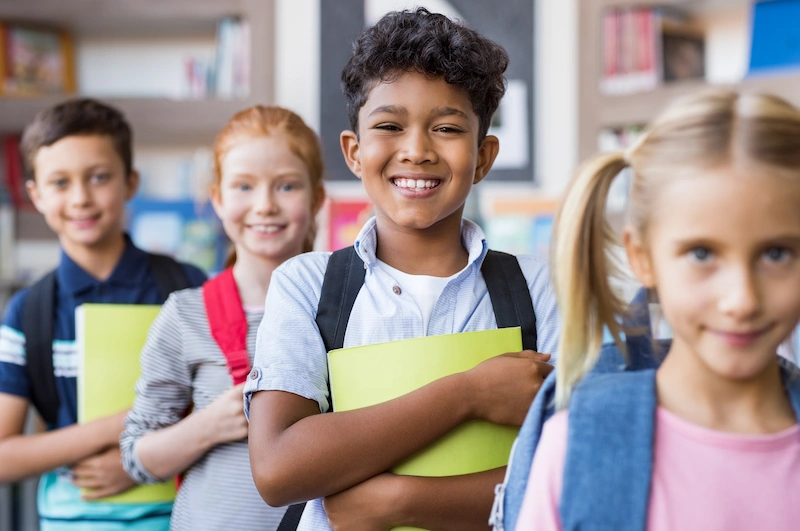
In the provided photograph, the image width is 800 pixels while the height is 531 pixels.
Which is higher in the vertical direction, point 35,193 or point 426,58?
point 426,58

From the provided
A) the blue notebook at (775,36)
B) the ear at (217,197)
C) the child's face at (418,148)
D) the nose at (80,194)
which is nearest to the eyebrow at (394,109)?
the child's face at (418,148)

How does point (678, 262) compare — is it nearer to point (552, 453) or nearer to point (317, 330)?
point (552, 453)

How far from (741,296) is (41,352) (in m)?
Answer: 1.23

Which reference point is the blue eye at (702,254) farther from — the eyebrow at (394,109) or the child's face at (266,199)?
the child's face at (266,199)

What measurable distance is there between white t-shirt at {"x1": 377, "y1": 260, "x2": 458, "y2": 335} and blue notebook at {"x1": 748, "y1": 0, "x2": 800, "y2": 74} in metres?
2.61

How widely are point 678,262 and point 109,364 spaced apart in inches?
39.5

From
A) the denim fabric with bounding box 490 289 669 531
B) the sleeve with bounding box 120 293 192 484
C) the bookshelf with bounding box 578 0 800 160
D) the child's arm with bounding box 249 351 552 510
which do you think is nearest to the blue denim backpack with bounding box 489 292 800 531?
the denim fabric with bounding box 490 289 669 531

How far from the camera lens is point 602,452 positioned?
0.70m

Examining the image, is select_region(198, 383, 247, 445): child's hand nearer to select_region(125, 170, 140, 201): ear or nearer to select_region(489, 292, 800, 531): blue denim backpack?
select_region(489, 292, 800, 531): blue denim backpack

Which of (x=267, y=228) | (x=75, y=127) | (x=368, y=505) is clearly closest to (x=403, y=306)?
(x=368, y=505)

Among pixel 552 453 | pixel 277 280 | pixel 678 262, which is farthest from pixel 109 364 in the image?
pixel 678 262

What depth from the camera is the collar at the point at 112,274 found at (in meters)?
1.57

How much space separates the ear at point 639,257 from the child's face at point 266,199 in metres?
0.74

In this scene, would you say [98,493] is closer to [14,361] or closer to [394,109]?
[14,361]
